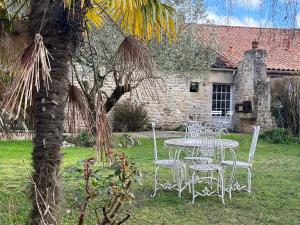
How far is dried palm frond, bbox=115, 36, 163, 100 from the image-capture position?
14.3 ft

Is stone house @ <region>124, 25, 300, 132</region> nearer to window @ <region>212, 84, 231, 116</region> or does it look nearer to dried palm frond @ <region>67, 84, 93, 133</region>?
window @ <region>212, 84, 231, 116</region>

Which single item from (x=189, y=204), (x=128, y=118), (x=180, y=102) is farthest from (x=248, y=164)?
(x=180, y=102)

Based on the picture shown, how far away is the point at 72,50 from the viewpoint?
4.30 metres

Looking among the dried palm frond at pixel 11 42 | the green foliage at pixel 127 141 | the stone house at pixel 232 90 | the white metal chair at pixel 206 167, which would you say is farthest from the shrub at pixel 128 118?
the dried palm frond at pixel 11 42

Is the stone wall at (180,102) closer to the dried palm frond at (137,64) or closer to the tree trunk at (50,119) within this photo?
the dried palm frond at (137,64)

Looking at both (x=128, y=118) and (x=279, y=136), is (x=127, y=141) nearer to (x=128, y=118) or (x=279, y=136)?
(x=128, y=118)

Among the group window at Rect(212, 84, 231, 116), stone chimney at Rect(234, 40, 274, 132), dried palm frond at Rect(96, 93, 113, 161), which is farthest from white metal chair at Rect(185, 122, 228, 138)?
window at Rect(212, 84, 231, 116)

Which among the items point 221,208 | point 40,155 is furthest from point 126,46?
point 221,208

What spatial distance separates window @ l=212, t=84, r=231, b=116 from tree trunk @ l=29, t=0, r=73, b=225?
17.1 metres

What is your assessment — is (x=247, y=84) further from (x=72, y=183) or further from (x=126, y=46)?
(x=126, y=46)

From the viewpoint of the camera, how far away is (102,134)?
13.3ft

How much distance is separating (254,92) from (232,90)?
192 centimetres

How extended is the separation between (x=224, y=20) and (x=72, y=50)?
159 centimetres

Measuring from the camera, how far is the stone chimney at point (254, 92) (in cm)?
1870
